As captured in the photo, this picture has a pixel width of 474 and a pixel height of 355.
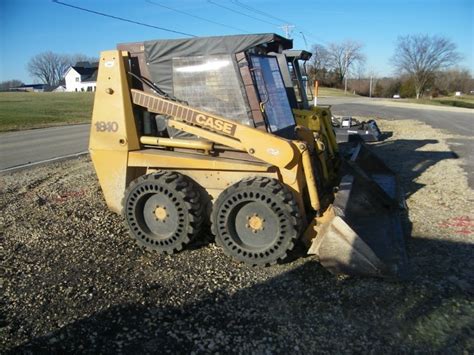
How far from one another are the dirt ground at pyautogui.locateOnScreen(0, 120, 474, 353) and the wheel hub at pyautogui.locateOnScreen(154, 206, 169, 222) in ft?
1.36

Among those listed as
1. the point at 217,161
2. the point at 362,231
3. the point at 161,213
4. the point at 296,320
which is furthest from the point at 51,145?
the point at 296,320

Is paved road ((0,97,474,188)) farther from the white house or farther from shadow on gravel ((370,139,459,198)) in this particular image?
the white house

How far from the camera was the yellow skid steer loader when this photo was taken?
4.46 metres

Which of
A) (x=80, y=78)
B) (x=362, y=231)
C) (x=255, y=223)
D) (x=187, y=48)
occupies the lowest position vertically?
(x=362, y=231)

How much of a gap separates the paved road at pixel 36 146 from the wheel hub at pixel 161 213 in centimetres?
675

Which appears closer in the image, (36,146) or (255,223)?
(255,223)

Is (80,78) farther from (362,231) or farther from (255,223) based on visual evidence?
(255,223)

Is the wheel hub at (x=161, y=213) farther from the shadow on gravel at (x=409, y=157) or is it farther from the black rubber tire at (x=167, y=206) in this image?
the shadow on gravel at (x=409, y=157)

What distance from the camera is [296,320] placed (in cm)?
355

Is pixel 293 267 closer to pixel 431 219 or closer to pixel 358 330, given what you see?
pixel 358 330

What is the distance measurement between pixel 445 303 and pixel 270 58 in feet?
11.8

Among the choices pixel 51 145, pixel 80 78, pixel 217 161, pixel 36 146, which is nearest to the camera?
pixel 217 161

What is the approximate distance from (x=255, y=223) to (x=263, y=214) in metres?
0.13

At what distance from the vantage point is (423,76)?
240ft
